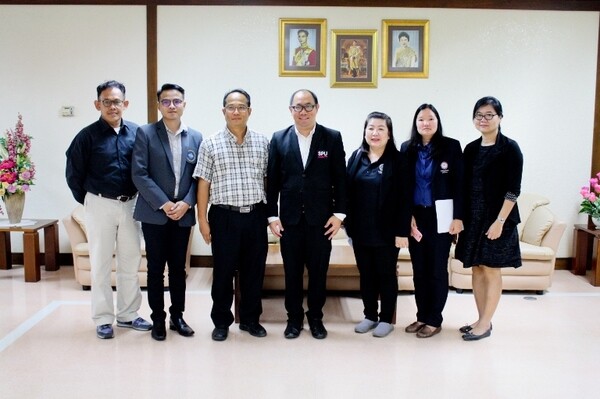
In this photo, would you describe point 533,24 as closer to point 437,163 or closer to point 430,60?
point 430,60

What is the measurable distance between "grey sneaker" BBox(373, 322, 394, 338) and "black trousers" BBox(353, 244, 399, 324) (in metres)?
0.04

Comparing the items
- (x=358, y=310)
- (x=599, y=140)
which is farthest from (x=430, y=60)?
(x=358, y=310)

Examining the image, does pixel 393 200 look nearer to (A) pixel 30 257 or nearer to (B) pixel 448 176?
(B) pixel 448 176

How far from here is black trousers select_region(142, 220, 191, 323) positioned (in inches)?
132

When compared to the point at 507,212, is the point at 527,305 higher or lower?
lower

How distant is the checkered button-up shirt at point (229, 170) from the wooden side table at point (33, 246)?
92.9 inches

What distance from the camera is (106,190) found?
3361mm

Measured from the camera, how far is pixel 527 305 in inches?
170

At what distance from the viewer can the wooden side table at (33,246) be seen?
4812 millimetres

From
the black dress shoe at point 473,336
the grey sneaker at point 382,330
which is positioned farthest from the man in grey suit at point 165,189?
the black dress shoe at point 473,336

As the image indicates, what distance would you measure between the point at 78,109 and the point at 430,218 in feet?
12.2

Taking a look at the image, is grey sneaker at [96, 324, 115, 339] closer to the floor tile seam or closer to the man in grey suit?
the man in grey suit

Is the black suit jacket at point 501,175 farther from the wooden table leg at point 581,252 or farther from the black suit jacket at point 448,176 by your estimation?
the wooden table leg at point 581,252

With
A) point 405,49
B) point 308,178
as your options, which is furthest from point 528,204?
point 308,178
